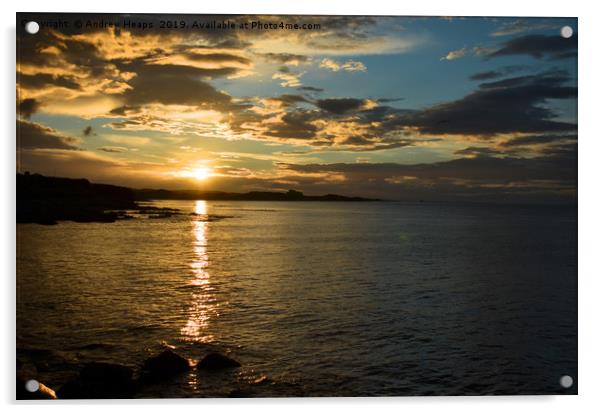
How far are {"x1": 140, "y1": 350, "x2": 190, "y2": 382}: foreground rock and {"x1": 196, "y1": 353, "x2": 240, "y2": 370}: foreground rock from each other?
0.30 meters

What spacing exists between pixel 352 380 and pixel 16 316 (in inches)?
201

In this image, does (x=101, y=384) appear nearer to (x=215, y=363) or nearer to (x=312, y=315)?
(x=215, y=363)

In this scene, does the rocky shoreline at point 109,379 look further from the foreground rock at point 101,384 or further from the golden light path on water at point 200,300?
the golden light path on water at point 200,300

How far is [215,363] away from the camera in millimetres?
8180

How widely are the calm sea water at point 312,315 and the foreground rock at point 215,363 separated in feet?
0.92

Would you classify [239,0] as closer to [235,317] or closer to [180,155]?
[180,155]

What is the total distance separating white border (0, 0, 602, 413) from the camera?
630cm

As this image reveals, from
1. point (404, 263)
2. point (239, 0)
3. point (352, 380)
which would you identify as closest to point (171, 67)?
point (239, 0)

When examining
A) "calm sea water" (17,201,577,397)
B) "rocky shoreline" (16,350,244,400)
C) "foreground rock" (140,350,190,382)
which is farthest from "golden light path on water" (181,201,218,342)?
"rocky shoreline" (16,350,244,400)

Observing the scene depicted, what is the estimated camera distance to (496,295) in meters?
12.2

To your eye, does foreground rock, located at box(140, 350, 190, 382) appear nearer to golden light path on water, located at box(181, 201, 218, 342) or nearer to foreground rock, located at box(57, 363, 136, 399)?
foreground rock, located at box(57, 363, 136, 399)
